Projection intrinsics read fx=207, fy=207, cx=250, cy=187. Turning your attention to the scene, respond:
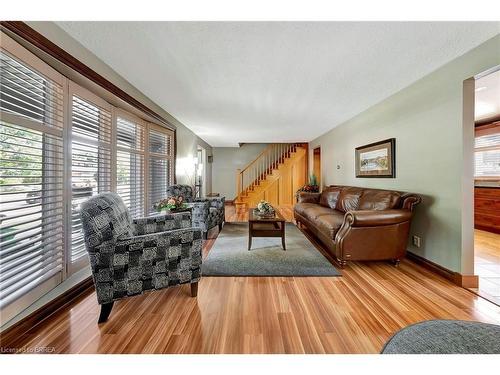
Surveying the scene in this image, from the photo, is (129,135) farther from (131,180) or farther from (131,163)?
(131,180)

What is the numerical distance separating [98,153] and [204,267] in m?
1.88

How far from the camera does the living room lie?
1490 millimetres

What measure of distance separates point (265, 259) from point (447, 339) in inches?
87.1

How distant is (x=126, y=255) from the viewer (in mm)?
1608

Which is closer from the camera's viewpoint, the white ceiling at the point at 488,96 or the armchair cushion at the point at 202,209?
the white ceiling at the point at 488,96

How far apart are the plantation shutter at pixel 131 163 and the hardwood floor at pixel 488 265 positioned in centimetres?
427

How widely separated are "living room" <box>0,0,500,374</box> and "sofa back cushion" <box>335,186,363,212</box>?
0.21 ft

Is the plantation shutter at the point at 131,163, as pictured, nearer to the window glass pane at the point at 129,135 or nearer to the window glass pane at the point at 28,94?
the window glass pane at the point at 129,135

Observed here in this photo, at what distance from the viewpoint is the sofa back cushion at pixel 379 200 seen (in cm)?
278

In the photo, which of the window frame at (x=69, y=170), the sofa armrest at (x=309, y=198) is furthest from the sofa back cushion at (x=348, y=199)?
the window frame at (x=69, y=170)

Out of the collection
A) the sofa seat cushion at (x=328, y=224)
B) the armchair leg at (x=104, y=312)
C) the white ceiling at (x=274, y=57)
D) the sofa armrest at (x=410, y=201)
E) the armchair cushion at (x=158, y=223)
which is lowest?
the armchair leg at (x=104, y=312)

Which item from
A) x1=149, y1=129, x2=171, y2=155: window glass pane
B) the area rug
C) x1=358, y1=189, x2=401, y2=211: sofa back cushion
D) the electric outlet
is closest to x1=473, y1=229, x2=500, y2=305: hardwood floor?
the electric outlet

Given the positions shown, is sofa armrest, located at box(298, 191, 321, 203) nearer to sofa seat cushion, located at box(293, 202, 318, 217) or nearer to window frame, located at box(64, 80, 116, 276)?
sofa seat cushion, located at box(293, 202, 318, 217)
